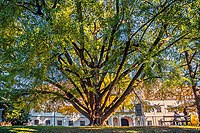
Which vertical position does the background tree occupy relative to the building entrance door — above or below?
above

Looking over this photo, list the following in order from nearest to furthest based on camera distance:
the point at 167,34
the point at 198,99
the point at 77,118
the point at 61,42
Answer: the point at 61,42
the point at 167,34
the point at 198,99
the point at 77,118

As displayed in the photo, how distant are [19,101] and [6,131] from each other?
2.16m

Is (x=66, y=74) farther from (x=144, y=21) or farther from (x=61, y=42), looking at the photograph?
(x=144, y=21)

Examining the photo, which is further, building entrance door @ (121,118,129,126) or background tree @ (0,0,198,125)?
building entrance door @ (121,118,129,126)

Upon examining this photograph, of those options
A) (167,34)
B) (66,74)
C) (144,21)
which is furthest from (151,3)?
(66,74)

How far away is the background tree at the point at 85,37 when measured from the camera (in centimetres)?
704

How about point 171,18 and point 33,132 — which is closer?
point 171,18

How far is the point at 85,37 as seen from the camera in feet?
27.0

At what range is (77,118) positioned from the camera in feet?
112

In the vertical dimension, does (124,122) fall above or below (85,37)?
below

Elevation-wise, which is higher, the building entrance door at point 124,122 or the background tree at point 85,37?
the background tree at point 85,37

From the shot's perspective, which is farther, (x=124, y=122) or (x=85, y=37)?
(x=124, y=122)

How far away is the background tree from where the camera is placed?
7.04 meters

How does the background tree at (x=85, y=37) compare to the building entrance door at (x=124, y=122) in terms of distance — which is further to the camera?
the building entrance door at (x=124, y=122)
